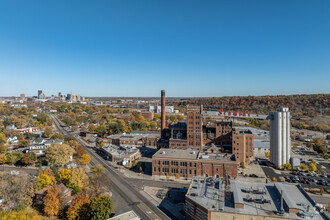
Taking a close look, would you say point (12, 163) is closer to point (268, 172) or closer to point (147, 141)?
point (147, 141)

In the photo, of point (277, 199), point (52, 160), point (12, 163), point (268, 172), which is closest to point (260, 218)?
point (277, 199)

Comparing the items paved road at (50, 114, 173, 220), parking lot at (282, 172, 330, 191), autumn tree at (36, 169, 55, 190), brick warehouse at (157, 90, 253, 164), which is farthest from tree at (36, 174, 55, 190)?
parking lot at (282, 172, 330, 191)

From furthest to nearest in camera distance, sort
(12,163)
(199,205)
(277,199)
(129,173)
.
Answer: (12,163)
(129,173)
(277,199)
(199,205)

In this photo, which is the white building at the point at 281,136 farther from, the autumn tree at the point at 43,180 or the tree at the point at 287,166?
the autumn tree at the point at 43,180

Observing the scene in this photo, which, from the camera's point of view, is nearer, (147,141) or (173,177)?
(173,177)

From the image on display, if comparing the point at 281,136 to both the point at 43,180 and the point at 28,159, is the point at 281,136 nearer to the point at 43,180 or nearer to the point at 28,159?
the point at 43,180

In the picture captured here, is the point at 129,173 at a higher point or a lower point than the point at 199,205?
lower

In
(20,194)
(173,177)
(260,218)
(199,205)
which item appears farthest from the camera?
(173,177)

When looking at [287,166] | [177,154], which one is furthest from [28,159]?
[287,166]
